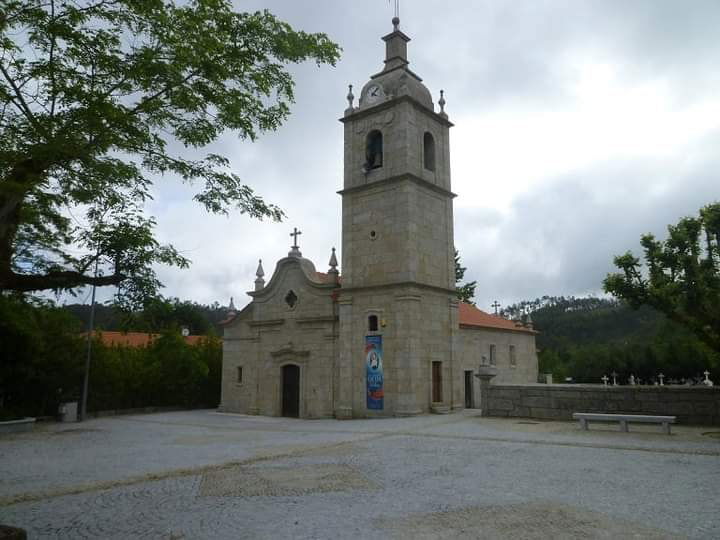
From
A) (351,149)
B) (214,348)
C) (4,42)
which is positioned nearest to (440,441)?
(4,42)

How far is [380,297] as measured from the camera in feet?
70.7

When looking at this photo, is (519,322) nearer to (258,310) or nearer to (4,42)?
(258,310)

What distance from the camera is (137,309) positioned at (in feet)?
19.8

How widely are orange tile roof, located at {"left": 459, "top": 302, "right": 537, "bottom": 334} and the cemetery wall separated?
6.70 m

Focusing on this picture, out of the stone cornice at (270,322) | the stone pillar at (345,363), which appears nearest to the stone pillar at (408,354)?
the stone pillar at (345,363)

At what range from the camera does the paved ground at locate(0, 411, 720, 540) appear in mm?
6605

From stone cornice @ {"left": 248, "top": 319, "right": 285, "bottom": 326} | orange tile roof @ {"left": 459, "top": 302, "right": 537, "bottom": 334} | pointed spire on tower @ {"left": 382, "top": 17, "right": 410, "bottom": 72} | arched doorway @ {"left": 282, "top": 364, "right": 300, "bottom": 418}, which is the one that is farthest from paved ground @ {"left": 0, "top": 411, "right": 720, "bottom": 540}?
pointed spire on tower @ {"left": 382, "top": 17, "right": 410, "bottom": 72}

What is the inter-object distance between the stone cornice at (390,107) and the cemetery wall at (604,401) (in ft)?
39.0

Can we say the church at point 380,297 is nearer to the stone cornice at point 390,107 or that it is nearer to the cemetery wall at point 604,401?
the stone cornice at point 390,107

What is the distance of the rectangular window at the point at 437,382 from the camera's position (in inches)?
846

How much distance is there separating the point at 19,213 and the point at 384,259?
649 inches

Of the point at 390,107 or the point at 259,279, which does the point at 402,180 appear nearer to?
the point at 390,107

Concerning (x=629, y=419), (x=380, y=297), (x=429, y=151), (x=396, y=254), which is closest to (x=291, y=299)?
(x=380, y=297)

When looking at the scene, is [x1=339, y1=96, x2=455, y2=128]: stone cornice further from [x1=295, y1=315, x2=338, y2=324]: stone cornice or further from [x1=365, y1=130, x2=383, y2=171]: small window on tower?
[x1=295, y1=315, x2=338, y2=324]: stone cornice
